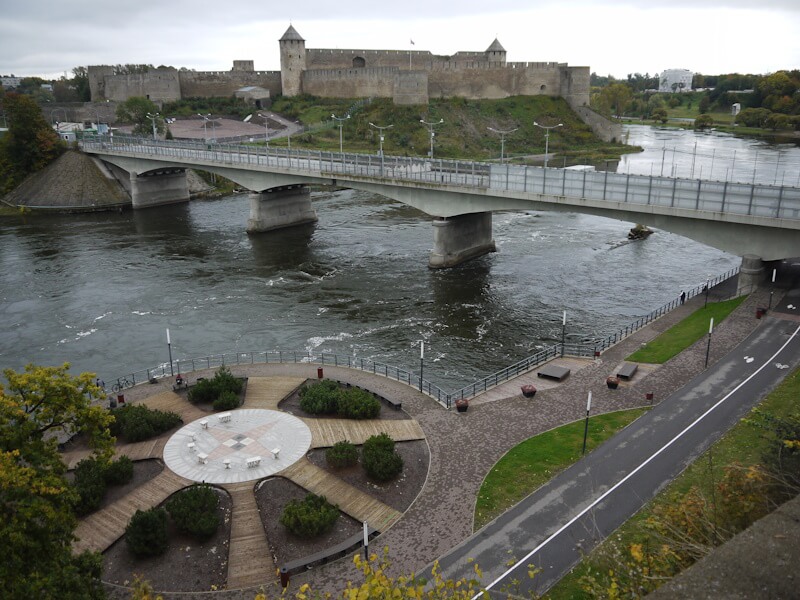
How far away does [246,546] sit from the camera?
19.3 meters

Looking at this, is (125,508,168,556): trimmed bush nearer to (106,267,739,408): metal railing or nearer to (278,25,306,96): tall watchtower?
(106,267,739,408): metal railing

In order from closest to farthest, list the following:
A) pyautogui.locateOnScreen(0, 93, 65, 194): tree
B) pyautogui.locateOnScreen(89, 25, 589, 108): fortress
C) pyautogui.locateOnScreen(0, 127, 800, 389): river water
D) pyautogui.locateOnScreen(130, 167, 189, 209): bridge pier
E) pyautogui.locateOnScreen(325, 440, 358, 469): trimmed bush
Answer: pyautogui.locateOnScreen(325, 440, 358, 469): trimmed bush
pyautogui.locateOnScreen(0, 127, 800, 389): river water
pyautogui.locateOnScreen(130, 167, 189, 209): bridge pier
pyautogui.locateOnScreen(0, 93, 65, 194): tree
pyautogui.locateOnScreen(89, 25, 589, 108): fortress

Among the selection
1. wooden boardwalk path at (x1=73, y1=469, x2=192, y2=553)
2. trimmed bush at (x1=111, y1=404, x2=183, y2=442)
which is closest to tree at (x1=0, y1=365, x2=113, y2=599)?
wooden boardwalk path at (x1=73, y1=469, x2=192, y2=553)

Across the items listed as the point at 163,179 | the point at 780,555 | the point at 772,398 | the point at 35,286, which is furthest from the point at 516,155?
the point at 780,555

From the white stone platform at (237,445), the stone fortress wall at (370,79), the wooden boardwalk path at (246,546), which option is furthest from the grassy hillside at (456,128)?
the wooden boardwalk path at (246,546)

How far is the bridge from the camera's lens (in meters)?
39.7

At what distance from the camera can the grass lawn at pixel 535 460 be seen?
21.0 metres


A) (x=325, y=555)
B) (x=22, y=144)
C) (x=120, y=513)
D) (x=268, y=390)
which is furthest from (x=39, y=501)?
(x=22, y=144)

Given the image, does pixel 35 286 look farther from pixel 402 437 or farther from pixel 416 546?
pixel 416 546

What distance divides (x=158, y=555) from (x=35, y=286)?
41.1 metres

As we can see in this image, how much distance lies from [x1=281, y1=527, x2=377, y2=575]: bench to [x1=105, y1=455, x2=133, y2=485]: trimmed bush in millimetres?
7223

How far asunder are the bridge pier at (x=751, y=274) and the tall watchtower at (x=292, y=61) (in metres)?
120

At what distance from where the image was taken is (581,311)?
45.2 metres

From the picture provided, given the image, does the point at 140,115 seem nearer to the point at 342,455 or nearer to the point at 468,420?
the point at 468,420
